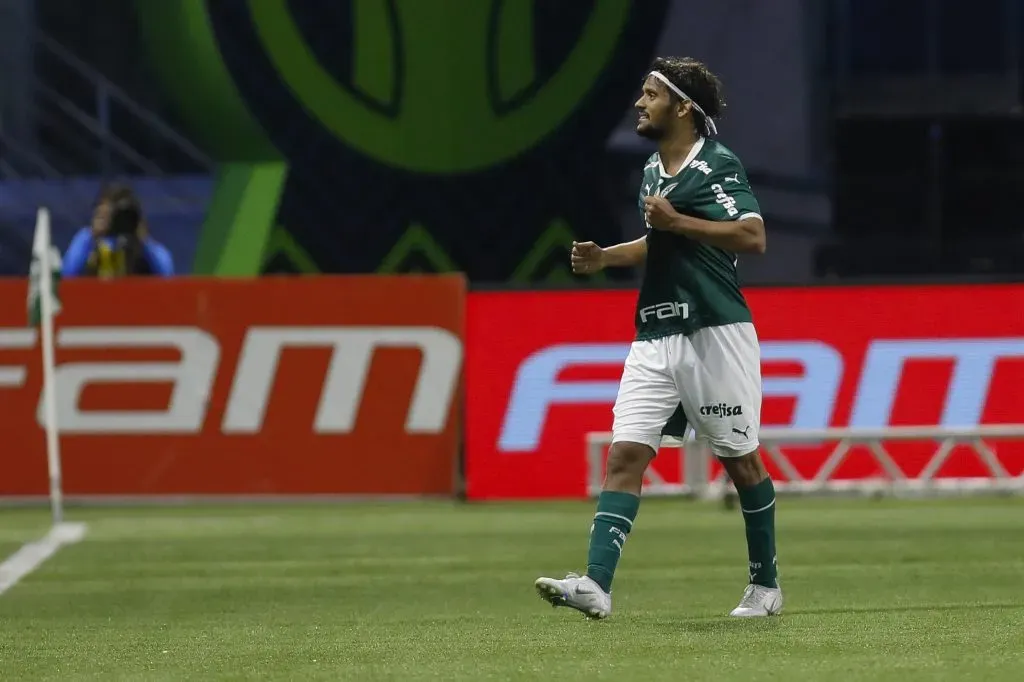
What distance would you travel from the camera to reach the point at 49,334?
15.3m

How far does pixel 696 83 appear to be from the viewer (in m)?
8.41

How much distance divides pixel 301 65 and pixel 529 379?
342cm

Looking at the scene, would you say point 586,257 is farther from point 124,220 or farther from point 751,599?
point 124,220

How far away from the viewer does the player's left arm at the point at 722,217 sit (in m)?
8.11

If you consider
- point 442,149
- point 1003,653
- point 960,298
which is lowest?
point 960,298

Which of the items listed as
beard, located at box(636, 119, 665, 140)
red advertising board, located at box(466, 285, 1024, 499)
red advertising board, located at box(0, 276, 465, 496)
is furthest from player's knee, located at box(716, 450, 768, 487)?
red advertising board, located at box(0, 276, 465, 496)

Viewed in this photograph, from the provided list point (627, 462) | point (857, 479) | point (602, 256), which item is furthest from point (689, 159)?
point (857, 479)

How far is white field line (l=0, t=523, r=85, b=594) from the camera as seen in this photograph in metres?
11.4

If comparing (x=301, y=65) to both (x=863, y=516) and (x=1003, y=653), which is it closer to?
(x=863, y=516)

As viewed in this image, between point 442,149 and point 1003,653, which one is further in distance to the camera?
point 442,149

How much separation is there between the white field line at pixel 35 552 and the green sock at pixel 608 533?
11.5 feet

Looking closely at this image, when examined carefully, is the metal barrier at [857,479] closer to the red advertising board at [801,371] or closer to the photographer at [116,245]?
the red advertising board at [801,371]

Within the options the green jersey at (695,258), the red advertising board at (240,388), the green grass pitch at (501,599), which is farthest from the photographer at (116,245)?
the green jersey at (695,258)

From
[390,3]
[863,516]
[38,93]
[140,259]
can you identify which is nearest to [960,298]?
[863,516]
